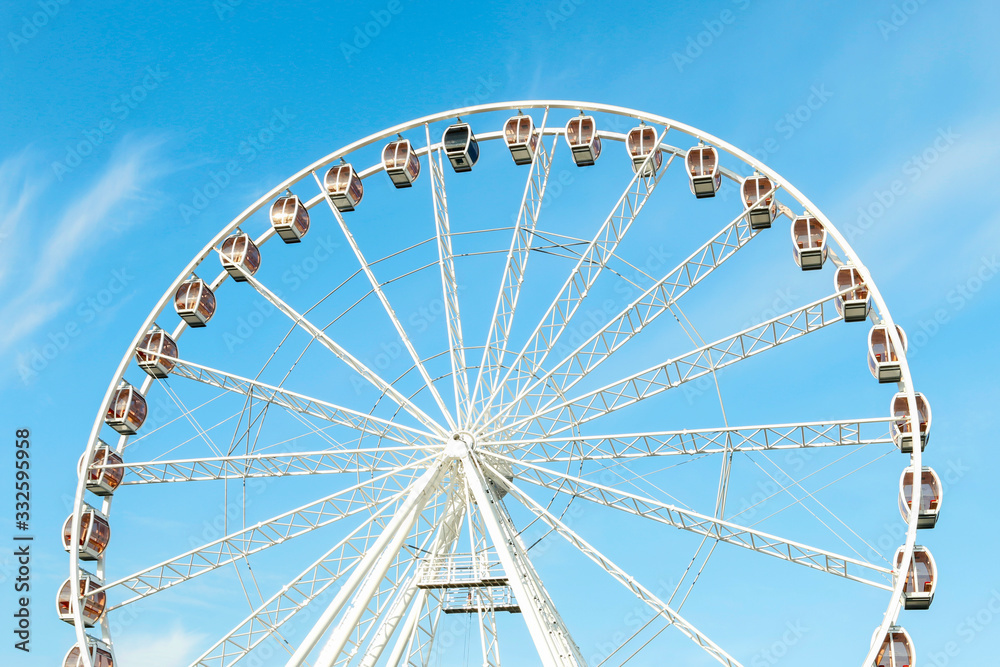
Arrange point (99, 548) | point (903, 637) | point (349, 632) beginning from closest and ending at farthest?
point (903, 637)
point (349, 632)
point (99, 548)

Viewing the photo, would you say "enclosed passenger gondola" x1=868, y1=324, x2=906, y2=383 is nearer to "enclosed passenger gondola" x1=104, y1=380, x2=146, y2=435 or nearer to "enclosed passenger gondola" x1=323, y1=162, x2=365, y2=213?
"enclosed passenger gondola" x1=323, y1=162, x2=365, y2=213

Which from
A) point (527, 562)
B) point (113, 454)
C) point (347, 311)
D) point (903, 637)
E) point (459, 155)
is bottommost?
point (903, 637)

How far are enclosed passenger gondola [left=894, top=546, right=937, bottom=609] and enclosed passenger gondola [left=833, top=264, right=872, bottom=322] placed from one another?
484 centimetres

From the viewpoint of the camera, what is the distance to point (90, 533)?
26344 mm

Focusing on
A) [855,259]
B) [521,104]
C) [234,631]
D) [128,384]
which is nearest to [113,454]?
[128,384]

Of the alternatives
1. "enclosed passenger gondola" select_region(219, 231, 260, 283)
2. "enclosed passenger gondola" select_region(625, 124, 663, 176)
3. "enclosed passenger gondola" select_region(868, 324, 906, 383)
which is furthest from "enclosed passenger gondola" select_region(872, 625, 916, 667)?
"enclosed passenger gondola" select_region(219, 231, 260, 283)

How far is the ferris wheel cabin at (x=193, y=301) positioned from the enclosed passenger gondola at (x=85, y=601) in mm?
6291

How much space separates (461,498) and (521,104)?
9.21 m

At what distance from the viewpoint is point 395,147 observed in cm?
2881

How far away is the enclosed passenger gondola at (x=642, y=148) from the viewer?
26906 mm

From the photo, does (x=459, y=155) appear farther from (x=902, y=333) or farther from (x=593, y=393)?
(x=902, y=333)

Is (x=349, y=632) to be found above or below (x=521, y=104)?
below

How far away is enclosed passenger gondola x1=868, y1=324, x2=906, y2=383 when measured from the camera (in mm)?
24031

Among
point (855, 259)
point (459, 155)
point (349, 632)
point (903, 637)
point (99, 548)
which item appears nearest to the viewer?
point (903, 637)
